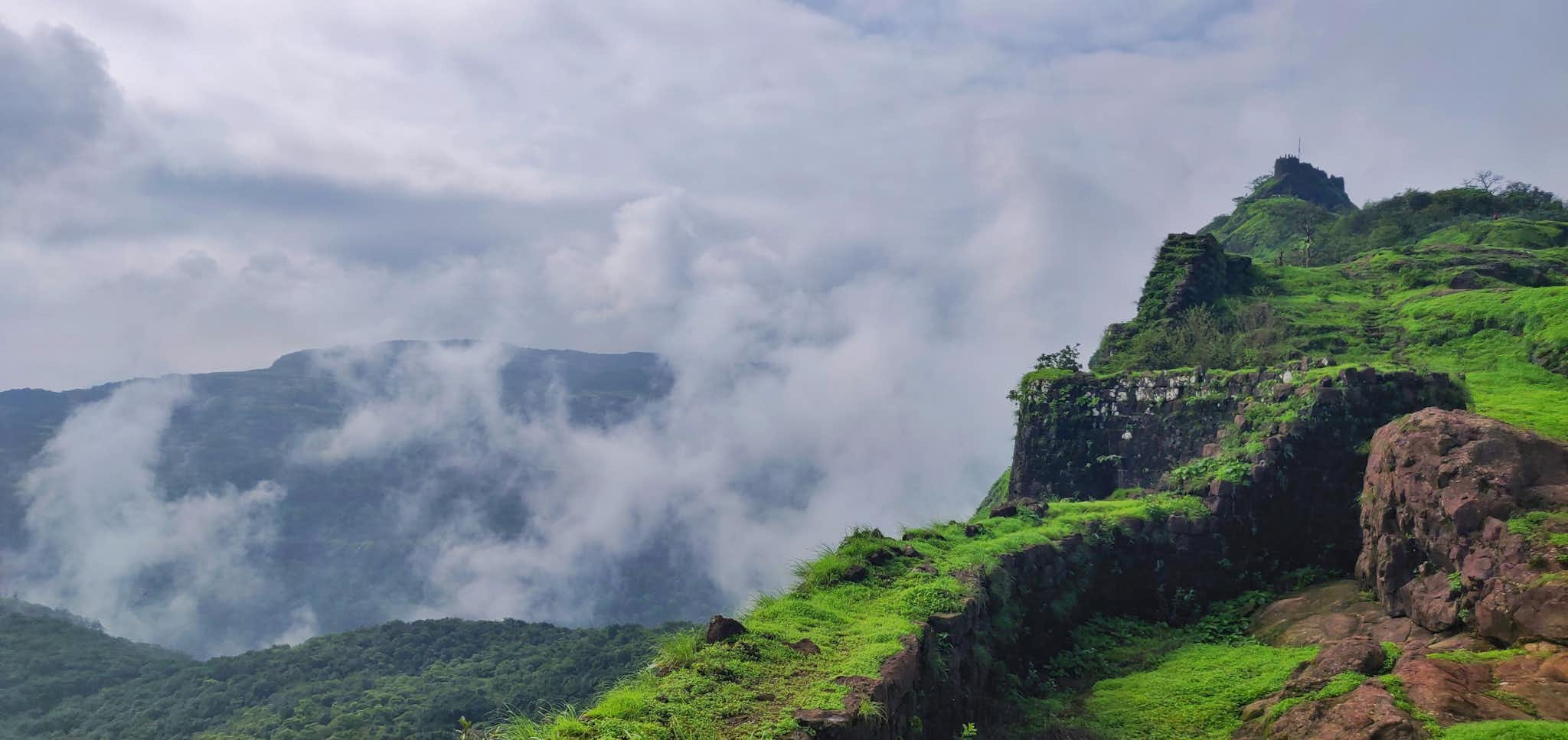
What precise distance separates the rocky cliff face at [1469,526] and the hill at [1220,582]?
55 millimetres

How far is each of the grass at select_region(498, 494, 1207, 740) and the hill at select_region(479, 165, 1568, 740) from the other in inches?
2.0

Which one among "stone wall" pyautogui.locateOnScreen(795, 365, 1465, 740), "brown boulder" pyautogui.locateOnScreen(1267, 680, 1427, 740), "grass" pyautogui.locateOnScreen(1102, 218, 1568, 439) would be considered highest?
"grass" pyautogui.locateOnScreen(1102, 218, 1568, 439)

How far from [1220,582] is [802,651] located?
16.4m

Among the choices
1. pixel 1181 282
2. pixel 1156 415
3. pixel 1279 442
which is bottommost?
pixel 1279 442

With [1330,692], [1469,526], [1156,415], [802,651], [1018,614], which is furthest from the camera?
[1156,415]

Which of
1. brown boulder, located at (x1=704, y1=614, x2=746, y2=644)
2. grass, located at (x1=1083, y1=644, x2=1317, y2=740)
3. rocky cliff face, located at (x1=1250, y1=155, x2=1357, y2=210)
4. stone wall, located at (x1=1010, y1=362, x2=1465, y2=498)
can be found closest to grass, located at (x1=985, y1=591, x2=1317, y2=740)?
grass, located at (x1=1083, y1=644, x2=1317, y2=740)

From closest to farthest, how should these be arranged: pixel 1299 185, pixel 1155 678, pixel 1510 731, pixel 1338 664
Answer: pixel 1510 731
pixel 1338 664
pixel 1155 678
pixel 1299 185

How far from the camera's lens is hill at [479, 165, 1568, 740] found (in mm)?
12406

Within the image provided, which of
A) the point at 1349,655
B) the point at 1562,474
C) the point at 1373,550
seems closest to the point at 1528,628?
the point at 1349,655

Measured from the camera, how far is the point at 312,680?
91000mm

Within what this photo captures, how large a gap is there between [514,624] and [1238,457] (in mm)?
93272

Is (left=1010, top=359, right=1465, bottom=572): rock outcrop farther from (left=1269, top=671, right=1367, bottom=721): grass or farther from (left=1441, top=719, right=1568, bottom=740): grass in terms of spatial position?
(left=1441, top=719, right=1568, bottom=740): grass

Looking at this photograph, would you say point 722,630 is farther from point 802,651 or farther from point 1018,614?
point 1018,614

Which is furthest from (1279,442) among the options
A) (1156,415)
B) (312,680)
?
(312,680)
